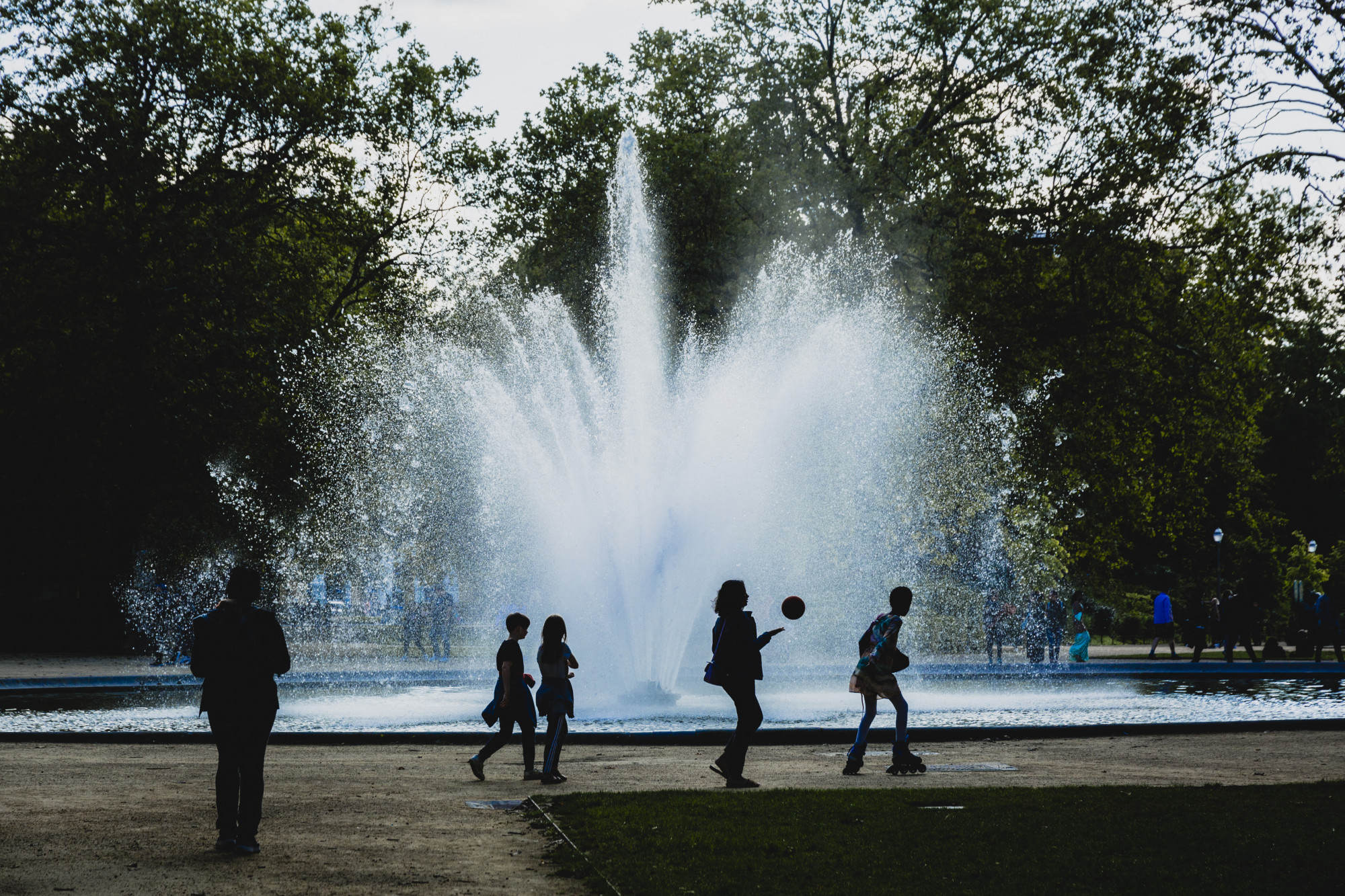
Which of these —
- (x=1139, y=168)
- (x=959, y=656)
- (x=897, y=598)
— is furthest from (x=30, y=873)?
(x=959, y=656)

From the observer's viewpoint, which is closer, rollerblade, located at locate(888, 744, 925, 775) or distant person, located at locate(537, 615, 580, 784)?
distant person, located at locate(537, 615, 580, 784)

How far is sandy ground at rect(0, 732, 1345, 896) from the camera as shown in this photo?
698cm

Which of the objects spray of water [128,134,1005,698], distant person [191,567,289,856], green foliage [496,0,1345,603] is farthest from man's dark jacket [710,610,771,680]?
green foliage [496,0,1345,603]

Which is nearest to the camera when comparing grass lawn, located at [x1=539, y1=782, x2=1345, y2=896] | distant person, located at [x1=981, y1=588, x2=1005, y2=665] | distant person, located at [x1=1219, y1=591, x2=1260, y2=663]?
grass lawn, located at [x1=539, y1=782, x2=1345, y2=896]

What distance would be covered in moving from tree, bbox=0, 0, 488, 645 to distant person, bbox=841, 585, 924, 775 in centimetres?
2244

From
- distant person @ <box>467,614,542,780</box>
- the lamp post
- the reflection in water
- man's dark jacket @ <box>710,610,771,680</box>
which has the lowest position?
the reflection in water

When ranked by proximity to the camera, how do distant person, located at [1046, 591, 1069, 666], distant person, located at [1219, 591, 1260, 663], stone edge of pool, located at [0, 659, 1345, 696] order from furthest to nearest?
distant person, located at [1046, 591, 1069, 666], distant person, located at [1219, 591, 1260, 663], stone edge of pool, located at [0, 659, 1345, 696]

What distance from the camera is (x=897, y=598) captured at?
11.1 meters

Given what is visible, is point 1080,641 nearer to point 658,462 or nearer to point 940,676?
point 940,676

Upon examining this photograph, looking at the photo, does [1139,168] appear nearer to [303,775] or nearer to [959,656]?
[959,656]

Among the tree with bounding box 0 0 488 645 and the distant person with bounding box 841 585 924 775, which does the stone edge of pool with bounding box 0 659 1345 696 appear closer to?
the tree with bounding box 0 0 488 645

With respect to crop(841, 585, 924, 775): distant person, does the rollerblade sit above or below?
below

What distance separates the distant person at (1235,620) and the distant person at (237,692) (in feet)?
82.4

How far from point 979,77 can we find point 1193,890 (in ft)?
96.2
